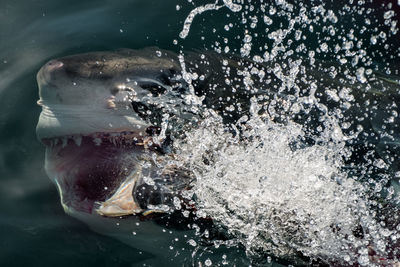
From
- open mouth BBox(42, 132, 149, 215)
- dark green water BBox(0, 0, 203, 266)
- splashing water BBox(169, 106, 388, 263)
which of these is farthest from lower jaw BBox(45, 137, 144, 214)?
splashing water BBox(169, 106, 388, 263)

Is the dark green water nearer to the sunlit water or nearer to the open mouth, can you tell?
the sunlit water

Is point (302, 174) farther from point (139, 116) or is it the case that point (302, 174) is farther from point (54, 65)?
point (54, 65)

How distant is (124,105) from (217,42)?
4.14ft

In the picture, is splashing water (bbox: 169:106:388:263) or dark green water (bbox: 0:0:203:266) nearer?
splashing water (bbox: 169:106:388:263)

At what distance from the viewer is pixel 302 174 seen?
7.20ft

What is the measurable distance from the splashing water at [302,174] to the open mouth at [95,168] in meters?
0.20

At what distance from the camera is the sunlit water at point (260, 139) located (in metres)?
2.00

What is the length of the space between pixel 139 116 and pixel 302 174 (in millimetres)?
769

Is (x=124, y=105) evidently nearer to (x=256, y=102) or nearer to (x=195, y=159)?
(x=195, y=159)

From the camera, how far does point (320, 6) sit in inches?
133

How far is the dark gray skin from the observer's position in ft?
6.40

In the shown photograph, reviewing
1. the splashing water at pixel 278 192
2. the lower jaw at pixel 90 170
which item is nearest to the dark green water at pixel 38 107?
the lower jaw at pixel 90 170

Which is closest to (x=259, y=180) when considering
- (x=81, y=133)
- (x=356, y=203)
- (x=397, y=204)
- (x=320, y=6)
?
(x=356, y=203)

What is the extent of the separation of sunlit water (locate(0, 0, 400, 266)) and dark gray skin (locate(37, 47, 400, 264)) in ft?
0.07
